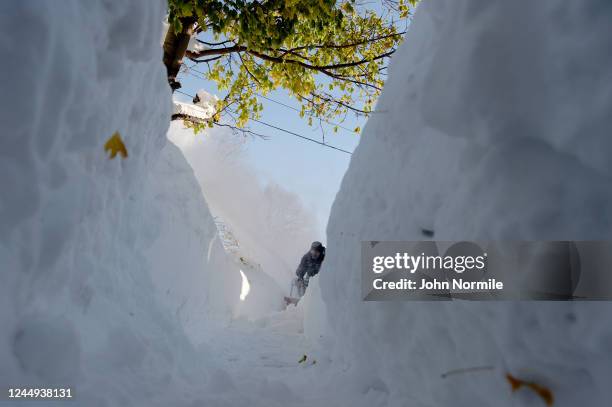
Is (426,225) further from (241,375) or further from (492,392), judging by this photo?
(241,375)

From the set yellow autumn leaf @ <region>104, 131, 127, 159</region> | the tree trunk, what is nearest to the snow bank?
yellow autumn leaf @ <region>104, 131, 127, 159</region>

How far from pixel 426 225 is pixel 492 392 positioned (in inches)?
32.0

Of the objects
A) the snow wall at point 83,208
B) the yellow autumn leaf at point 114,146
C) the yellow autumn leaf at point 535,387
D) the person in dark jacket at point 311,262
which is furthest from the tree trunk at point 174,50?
the person in dark jacket at point 311,262

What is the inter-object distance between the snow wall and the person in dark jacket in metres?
7.60

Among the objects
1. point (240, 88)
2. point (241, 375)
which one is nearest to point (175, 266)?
point (241, 375)

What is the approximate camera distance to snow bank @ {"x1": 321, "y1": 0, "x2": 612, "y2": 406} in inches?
49.1

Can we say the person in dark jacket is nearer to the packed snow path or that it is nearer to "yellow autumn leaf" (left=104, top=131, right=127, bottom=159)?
the packed snow path

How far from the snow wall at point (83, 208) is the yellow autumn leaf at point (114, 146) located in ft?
0.14

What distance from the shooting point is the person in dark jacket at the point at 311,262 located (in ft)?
36.0

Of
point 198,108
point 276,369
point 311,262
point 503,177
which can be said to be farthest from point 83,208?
point 311,262

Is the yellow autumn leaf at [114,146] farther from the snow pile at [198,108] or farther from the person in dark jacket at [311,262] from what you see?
the person in dark jacket at [311,262]

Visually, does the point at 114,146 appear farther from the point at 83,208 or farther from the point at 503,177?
the point at 503,177

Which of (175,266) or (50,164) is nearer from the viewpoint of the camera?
(50,164)

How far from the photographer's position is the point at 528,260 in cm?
145
